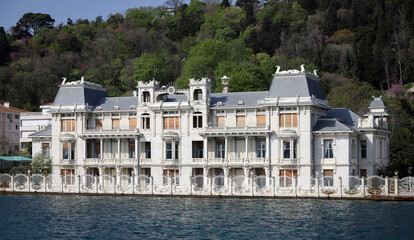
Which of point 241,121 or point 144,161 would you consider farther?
point 144,161

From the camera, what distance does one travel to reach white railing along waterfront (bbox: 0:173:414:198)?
6212 centimetres

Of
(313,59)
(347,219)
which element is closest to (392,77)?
(313,59)

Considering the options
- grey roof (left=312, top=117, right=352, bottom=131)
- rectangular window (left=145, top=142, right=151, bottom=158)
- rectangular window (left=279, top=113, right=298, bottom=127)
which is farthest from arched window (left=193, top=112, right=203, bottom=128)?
grey roof (left=312, top=117, right=352, bottom=131)

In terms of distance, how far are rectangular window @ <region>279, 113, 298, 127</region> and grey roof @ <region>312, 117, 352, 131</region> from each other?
1.95 meters

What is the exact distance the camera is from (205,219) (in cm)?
5069

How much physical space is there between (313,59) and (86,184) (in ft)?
160

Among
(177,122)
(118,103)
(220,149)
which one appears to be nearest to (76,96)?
(118,103)

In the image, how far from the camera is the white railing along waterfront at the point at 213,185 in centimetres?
6212

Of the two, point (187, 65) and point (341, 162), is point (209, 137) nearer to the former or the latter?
point (341, 162)

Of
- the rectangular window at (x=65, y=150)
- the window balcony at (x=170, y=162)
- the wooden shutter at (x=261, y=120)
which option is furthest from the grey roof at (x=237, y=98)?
the rectangular window at (x=65, y=150)

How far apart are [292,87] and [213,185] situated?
12488mm

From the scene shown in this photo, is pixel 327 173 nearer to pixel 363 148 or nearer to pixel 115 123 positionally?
pixel 363 148

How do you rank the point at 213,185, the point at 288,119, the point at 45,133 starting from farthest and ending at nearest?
the point at 45,133 < the point at 288,119 < the point at 213,185

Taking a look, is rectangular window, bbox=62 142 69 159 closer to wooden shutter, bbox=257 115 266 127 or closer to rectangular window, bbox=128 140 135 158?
rectangular window, bbox=128 140 135 158
